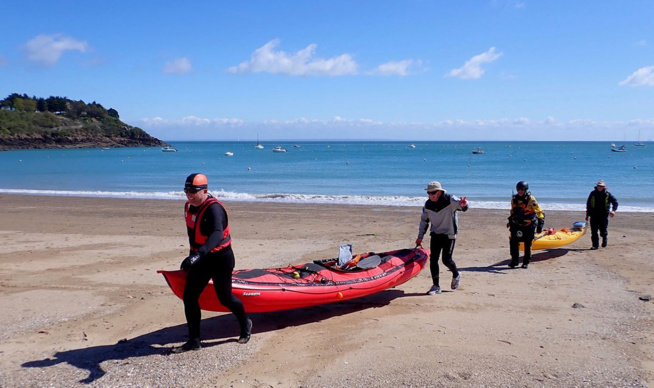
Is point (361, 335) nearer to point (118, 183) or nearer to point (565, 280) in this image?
point (565, 280)

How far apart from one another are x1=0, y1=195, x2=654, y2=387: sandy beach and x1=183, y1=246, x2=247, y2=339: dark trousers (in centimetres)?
43

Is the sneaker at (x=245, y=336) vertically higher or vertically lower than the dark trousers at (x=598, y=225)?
lower

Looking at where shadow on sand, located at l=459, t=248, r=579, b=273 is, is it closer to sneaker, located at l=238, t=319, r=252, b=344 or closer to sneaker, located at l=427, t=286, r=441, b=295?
sneaker, located at l=427, t=286, r=441, b=295

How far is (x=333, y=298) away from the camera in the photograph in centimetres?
640

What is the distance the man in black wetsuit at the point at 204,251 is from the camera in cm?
481

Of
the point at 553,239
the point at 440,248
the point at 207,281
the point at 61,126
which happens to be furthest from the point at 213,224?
the point at 61,126

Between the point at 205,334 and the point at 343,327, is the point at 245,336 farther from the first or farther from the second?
the point at 343,327

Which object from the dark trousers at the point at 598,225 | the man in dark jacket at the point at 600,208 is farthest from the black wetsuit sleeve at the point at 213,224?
the dark trousers at the point at 598,225

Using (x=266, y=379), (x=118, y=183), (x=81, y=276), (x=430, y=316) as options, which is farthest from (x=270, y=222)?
(x=118, y=183)

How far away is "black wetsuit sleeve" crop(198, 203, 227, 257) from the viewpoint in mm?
4770

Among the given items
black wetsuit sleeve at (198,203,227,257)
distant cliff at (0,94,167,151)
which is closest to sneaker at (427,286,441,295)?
black wetsuit sleeve at (198,203,227,257)

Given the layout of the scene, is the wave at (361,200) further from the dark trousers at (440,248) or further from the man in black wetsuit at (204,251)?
the man in black wetsuit at (204,251)

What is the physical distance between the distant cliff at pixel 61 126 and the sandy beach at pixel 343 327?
378 feet

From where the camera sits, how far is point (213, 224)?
4.81 m
